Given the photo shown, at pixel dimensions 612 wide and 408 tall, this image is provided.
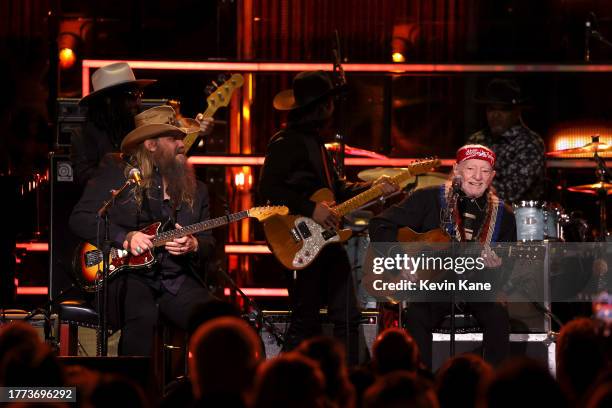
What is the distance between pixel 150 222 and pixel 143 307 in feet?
1.95

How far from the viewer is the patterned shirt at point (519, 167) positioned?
10336 mm

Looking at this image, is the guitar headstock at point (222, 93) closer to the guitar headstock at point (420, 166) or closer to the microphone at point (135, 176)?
the guitar headstock at point (420, 166)

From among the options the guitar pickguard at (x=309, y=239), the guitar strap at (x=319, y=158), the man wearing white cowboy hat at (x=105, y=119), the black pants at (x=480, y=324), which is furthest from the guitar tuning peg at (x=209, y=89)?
the black pants at (x=480, y=324)

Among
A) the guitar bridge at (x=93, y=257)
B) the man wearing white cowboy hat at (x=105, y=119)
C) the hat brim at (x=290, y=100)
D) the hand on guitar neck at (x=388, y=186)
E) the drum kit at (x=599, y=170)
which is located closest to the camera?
the guitar bridge at (x=93, y=257)

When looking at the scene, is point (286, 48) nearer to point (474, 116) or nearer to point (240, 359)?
point (474, 116)

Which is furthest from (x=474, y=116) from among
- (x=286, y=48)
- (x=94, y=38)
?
(x=94, y=38)

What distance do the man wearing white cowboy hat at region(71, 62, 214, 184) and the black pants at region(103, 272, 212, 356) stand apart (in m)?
1.25

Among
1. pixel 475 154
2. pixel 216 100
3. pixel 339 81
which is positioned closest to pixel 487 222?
pixel 475 154

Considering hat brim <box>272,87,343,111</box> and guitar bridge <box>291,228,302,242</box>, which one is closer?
guitar bridge <box>291,228,302,242</box>

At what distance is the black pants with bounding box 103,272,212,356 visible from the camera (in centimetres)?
782

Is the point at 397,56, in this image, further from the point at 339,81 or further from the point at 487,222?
the point at 487,222

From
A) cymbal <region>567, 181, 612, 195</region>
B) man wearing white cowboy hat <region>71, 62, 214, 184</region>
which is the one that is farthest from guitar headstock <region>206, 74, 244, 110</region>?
cymbal <region>567, 181, 612, 195</region>

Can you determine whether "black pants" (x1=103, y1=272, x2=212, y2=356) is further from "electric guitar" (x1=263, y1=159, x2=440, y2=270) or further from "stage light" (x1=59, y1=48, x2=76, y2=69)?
"stage light" (x1=59, y1=48, x2=76, y2=69)

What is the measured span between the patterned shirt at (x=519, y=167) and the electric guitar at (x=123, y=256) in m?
2.99
